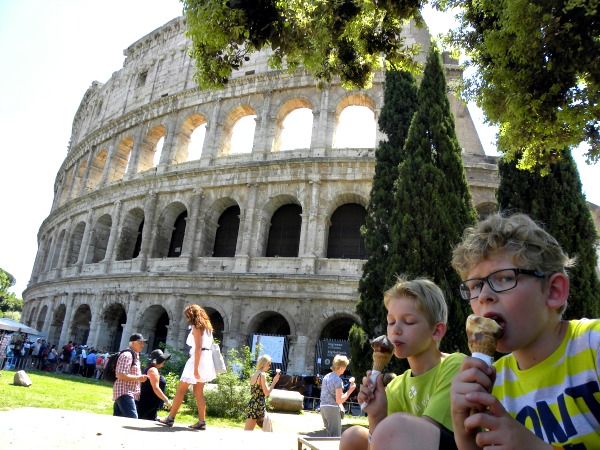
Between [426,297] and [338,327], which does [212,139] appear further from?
[426,297]

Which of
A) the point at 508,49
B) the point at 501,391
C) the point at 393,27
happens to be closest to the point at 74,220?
the point at 393,27

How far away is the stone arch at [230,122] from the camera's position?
2148cm

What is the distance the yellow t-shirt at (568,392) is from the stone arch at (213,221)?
18.6 meters

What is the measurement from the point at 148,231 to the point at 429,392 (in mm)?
19845

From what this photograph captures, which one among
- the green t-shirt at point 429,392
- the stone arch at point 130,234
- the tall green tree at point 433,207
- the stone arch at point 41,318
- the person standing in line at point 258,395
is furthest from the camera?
the stone arch at point 41,318

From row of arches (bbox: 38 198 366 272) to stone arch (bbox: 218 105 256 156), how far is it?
3.07 metres

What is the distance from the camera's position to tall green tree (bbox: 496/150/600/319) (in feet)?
36.3

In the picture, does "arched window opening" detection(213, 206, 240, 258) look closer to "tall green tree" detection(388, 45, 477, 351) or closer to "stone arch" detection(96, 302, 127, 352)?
"stone arch" detection(96, 302, 127, 352)

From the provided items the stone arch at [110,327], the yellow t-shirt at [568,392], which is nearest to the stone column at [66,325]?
the stone arch at [110,327]

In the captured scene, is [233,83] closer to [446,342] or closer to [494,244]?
[446,342]

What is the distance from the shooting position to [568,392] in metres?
1.67

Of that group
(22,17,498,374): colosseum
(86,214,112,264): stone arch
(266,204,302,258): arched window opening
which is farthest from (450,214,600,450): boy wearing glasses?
(86,214,112,264): stone arch

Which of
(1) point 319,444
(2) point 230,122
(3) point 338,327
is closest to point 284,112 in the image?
(2) point 230,122

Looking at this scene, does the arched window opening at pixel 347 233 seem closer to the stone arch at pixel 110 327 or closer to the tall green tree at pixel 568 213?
the tall green tree at pixel 568 213
